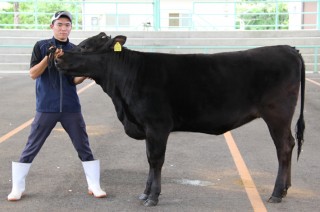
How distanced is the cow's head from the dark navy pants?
1.73ft

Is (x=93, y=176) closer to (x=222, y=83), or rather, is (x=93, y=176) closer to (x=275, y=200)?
(x=222, y=83)

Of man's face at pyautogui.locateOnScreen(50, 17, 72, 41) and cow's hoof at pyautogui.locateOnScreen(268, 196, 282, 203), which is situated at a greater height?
man's face at pyautogui.locateOnScreen(50, 17, 72, 41)

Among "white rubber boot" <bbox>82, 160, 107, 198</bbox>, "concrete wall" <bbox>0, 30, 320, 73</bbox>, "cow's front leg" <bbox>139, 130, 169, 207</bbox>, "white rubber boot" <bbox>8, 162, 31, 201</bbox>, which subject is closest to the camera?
"cow's front leg" <bbox>139, 130, 169, 207</bbox>

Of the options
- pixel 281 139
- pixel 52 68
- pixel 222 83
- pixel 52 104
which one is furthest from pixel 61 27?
pixel 281 139

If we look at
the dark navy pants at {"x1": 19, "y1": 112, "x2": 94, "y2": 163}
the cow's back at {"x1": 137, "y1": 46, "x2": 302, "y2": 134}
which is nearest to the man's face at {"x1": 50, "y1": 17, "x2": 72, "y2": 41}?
the dark navy pants at {"x1": 19, "y1": 112, "x2": 94, "y2": 163}

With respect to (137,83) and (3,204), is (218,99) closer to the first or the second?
(137,83)

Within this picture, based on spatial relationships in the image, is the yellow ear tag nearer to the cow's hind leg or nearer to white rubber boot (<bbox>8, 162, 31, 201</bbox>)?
white rubber boot (<bbox>8, 162, 31, 201</bbox>)

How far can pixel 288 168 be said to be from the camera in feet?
17.8

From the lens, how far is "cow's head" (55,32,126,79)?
16.4ft

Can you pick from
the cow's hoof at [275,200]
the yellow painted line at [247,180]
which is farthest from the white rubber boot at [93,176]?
the cow's hoof at [275,200]

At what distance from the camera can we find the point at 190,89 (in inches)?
203

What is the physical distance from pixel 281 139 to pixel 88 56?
6.95ft

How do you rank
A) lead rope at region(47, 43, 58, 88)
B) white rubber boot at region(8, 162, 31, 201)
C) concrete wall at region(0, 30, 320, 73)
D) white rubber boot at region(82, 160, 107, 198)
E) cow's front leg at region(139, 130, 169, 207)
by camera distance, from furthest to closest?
1. concrete wall at region(0, 30, 320, 73)
2. white rubber boot at region(82, 160, 107, 198)
3. white rubber boot at region(8, 162, 31, 201)
4. cow's front leg at region(139, 130, 169, 207)
5. lead rope at region(47, 43, 58, 88)

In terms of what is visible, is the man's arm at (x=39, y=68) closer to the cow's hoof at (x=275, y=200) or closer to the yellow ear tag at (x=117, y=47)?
the yellow ear tag at (x=117, y=47)
